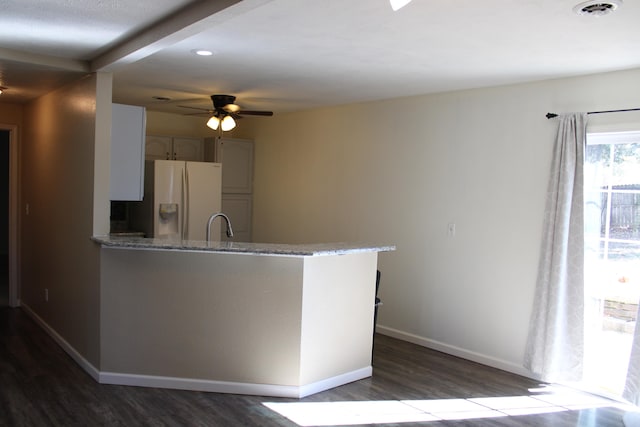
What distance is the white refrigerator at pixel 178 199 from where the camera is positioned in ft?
18.8

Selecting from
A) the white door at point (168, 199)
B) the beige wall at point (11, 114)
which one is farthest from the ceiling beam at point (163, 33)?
the beige wall at point (11, 114)

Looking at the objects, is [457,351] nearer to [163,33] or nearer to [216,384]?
[216,384]

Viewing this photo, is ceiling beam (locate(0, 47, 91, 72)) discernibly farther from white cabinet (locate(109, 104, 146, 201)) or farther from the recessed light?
the recessed light

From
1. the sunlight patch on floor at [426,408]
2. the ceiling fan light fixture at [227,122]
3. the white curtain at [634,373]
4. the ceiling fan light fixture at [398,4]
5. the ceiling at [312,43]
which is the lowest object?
the sunlight patch on floor at [426,408]

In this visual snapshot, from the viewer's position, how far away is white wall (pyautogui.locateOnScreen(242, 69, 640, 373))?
167 inches

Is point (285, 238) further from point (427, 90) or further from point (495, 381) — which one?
point (495, 381)

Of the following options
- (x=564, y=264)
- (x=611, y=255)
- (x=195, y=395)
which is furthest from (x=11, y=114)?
(x=611, y=255)

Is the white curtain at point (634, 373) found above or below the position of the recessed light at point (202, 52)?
below

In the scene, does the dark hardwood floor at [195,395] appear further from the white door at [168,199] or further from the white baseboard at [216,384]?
the white door at [168,199]

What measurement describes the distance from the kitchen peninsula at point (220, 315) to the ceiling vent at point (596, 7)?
200cm

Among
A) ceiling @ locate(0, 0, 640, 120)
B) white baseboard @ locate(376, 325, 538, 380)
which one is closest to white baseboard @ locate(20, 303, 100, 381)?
ceiling @ locate(0, 0, 640, 120)

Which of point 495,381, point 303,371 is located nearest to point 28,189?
point 303,371

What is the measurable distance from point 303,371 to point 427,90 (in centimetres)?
262

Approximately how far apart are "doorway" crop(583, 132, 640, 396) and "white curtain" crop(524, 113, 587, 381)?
0.39 feet
